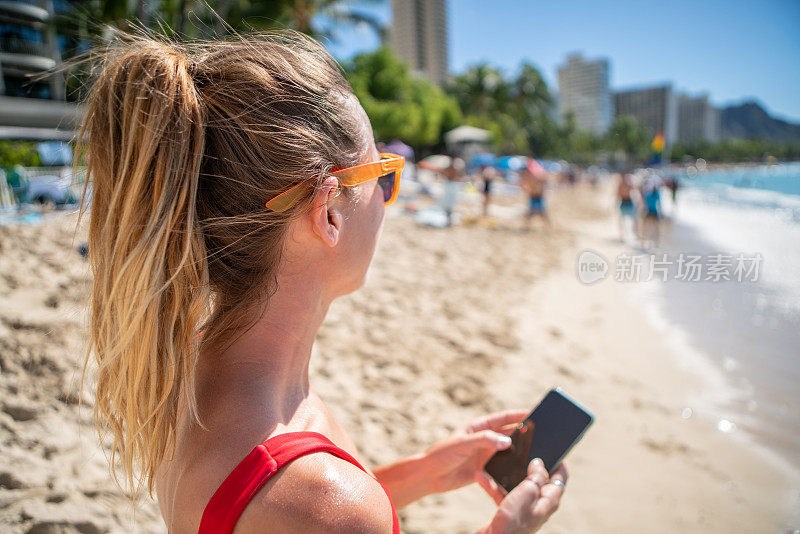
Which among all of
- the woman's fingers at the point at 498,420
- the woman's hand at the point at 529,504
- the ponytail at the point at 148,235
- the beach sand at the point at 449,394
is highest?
the ponytail at the point at 148,235

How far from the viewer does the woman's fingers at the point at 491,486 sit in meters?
1.27

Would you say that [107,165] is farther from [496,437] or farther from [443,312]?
[443,312]

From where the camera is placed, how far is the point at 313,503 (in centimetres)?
70

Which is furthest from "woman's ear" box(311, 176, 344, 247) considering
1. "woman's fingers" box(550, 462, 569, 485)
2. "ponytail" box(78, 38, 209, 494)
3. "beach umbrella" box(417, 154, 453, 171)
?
"beach umbrella" box(417, 154, 453, 171)

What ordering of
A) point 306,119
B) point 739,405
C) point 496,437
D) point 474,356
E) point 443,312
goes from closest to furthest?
point 306,119, point 496,437, point 739,405, point 474,356, point 443,312

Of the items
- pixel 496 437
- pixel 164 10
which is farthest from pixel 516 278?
pixel 164 10

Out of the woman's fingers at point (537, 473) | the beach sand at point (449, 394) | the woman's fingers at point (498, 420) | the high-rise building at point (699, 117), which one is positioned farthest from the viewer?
the high-rise building at point (699, 117)

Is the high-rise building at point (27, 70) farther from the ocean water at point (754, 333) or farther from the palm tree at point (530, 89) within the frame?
the palm tree at point (530, 89)

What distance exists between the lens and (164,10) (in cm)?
1238

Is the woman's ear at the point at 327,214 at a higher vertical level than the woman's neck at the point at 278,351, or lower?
higher

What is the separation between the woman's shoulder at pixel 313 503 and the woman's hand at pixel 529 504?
14.6 inches

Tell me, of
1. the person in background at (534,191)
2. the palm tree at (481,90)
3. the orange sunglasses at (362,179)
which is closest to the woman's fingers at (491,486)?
the orange sunglasses at (362,179)

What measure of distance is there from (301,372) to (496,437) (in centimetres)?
61

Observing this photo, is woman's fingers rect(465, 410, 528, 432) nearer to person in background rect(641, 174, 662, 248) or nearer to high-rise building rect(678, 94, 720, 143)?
person in background rect(641, 174, 662, 248)
